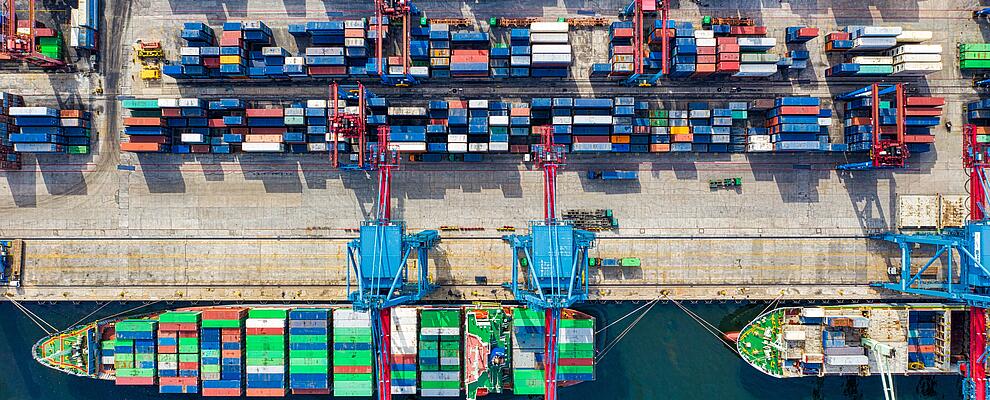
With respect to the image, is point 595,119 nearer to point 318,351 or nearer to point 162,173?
point 318,351

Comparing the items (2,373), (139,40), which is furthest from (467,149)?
(2,373)

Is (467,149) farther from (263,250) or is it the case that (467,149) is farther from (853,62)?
(853,62)

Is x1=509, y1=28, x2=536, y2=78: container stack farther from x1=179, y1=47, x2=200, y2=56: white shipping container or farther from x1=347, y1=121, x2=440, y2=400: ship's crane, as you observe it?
x1=179, y1=47, x2=200, y2=56: white shipping container

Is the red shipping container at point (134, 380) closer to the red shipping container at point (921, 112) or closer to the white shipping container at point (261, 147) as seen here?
the white shipping container at point (261, 147)

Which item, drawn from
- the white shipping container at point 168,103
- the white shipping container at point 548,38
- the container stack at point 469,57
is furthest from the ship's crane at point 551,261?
the white shipping container at point 168,103

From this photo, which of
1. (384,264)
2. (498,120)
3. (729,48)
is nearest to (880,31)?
Answer: (729,48)

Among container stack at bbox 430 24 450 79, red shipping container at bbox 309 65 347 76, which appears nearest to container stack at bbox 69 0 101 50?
red shipping container at bbox 309 65 347 76
